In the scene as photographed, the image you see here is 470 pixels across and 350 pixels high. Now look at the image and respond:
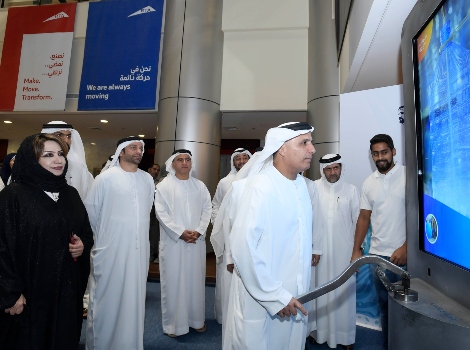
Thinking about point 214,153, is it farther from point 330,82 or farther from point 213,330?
point 213,330

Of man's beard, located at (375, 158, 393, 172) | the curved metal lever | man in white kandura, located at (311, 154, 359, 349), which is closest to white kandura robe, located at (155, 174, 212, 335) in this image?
man in white kandura, located at (311, 154, 359, 349)

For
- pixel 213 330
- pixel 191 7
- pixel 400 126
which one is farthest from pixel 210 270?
pixel 191 7

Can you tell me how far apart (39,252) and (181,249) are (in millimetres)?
1581

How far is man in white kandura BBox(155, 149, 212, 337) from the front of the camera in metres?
3.05

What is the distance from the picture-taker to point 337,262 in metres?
3.01

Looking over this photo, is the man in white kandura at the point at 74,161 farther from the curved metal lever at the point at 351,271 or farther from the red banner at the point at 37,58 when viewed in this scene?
the red banner at the point at 37,58

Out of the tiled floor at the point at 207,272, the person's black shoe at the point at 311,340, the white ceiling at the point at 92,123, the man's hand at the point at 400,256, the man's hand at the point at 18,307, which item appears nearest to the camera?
the man's hand at the point at 18,307

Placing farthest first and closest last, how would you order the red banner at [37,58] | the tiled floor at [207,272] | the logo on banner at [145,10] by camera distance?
the red banner at [37,58], the logo on banner at [145,10], the tiled floor at [207,272]

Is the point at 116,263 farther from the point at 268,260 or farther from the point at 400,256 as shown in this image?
the point at 400,256

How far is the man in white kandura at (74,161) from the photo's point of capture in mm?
2904

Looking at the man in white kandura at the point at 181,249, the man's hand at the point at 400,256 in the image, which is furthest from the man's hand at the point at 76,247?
the man's hand at the point at 400,256

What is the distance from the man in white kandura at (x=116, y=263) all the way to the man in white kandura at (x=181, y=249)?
1.81 ft

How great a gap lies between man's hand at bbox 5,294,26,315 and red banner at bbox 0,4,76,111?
6510 millimetres

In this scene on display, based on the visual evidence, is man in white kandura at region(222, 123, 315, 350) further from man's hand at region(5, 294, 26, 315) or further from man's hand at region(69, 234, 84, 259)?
man's hand at region(5, 294, 26, 315)
